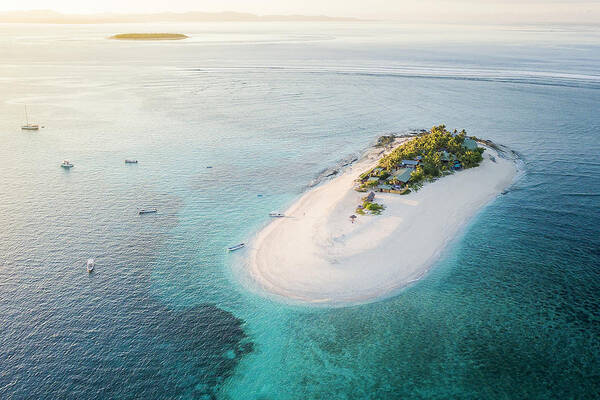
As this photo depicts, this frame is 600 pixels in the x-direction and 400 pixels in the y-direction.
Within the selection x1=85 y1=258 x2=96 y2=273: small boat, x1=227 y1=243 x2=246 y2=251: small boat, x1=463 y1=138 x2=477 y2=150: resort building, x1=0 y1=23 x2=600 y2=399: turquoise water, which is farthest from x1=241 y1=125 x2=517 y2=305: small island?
x1=85 y1=258 x2=96 y2=273: small boat

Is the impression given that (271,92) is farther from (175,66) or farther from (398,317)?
(398,317)

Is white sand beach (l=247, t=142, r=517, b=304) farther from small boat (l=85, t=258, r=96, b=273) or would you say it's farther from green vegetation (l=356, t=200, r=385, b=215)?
small boat (l=85, t=258, r=96, b=273)

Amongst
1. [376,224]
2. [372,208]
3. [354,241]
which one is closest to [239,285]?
[354,241]

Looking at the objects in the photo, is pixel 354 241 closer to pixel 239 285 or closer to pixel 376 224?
pixel 376 224

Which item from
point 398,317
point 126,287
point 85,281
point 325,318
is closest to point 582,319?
point 398,317

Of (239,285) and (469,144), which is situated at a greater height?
(469,144)

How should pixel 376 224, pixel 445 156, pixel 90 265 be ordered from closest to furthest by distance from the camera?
pixel 90 265 → pixel 376 224 → pixel 445 156

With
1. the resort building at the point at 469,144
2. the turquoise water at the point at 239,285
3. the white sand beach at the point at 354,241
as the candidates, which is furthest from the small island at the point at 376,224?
the turquoise water at the point at 239,285
